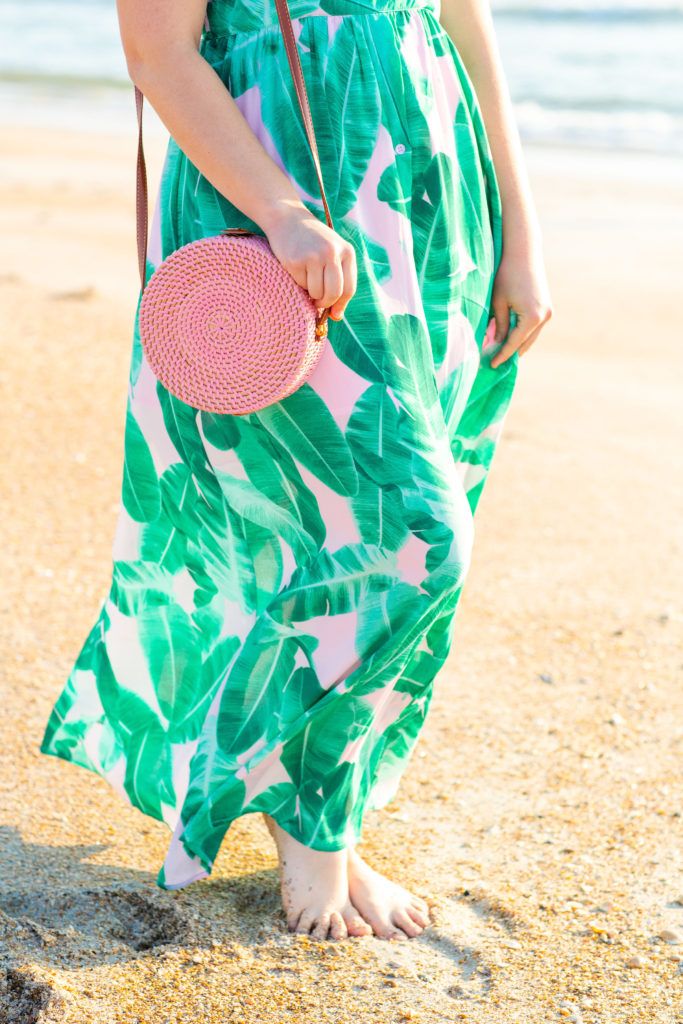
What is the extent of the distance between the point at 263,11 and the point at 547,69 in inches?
690

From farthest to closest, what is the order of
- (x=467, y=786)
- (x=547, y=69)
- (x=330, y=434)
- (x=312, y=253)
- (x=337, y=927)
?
(x=547, y=69) → (x=467, y=786) → (x=337, y=927) → (x=330, y=434) → (x=312, y=253)

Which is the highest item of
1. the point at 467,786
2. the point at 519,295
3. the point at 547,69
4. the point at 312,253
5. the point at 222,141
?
the point at 222,141

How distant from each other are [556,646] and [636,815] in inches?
28.9

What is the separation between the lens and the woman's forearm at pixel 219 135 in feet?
4.86

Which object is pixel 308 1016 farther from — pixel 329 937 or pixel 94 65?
pixel 94 65

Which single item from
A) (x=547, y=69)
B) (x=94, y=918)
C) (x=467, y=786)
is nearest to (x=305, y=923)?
(x=94, y=918)

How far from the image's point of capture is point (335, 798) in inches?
66.8

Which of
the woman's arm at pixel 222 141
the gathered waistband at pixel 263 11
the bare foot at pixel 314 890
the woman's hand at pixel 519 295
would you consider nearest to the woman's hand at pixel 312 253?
the woman's arm at pixel 222 141

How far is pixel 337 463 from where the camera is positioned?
1.57 m

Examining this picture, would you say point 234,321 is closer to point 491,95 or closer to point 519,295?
point 519,295

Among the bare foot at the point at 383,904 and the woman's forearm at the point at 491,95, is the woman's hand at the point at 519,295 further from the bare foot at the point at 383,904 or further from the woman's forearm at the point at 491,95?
the bare foot at the point at 383,904

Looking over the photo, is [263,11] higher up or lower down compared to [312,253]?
higher up

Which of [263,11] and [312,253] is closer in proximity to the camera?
[312,253]

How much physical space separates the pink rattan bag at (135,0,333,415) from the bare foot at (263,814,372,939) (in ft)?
2.28
